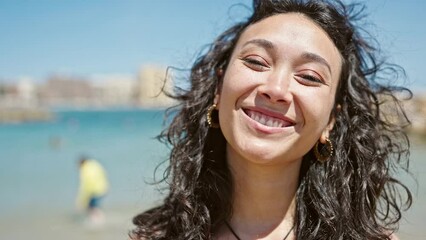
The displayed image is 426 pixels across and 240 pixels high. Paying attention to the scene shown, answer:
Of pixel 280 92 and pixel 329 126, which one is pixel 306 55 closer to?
pixel 280 92

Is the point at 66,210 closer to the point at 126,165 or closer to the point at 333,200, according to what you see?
the point at 126,165

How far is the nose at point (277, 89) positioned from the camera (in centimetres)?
212

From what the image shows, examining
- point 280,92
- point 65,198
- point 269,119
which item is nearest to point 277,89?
point 280,92

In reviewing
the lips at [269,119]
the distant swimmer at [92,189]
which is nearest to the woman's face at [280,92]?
the lips at [269,119]

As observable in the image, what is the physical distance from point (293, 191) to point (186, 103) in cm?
74

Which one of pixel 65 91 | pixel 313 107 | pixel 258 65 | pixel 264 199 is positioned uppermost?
pixel 258 65

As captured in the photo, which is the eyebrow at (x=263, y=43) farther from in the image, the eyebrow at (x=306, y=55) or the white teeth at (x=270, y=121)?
the white teeth at (x=270, y=121)

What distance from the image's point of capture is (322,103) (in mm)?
2227

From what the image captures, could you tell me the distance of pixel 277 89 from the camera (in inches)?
83.6

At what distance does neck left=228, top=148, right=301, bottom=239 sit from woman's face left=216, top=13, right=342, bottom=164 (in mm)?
111

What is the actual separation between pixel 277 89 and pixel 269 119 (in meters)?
0.13

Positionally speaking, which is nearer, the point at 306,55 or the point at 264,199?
the point at 306,55

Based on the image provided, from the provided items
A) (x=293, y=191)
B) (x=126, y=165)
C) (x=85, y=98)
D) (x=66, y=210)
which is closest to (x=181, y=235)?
(x=293, y=191)

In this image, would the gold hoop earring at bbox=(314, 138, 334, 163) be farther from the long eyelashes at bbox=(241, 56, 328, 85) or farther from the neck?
the long eyelashes at bbox=(241, 56, 328, 85)
